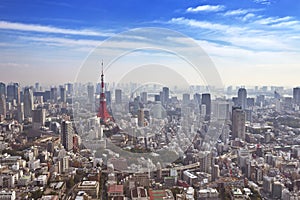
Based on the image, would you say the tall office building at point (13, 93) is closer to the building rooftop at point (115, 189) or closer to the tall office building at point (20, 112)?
the tall office building at point (20, 112)

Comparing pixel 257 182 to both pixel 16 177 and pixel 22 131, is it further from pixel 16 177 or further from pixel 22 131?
pixel 22 131

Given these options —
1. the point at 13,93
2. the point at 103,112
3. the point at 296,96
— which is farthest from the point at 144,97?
the point at 296,96

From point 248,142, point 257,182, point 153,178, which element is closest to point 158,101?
point 153,178

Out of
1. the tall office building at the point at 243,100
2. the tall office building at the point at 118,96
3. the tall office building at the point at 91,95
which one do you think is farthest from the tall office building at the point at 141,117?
the tall office building at the point at 243,100

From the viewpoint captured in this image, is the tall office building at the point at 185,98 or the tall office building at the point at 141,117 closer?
the tall office building at the point at 185,98

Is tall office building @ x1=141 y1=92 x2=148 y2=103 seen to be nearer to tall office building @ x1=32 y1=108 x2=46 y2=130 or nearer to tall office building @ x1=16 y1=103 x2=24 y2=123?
tall office building @ x1=32 y1=108 x2=46 y2=130

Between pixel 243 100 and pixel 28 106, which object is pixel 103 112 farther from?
pixel 243 100

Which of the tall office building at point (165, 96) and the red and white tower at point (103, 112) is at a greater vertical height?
the tall office building at point (165, 96)
